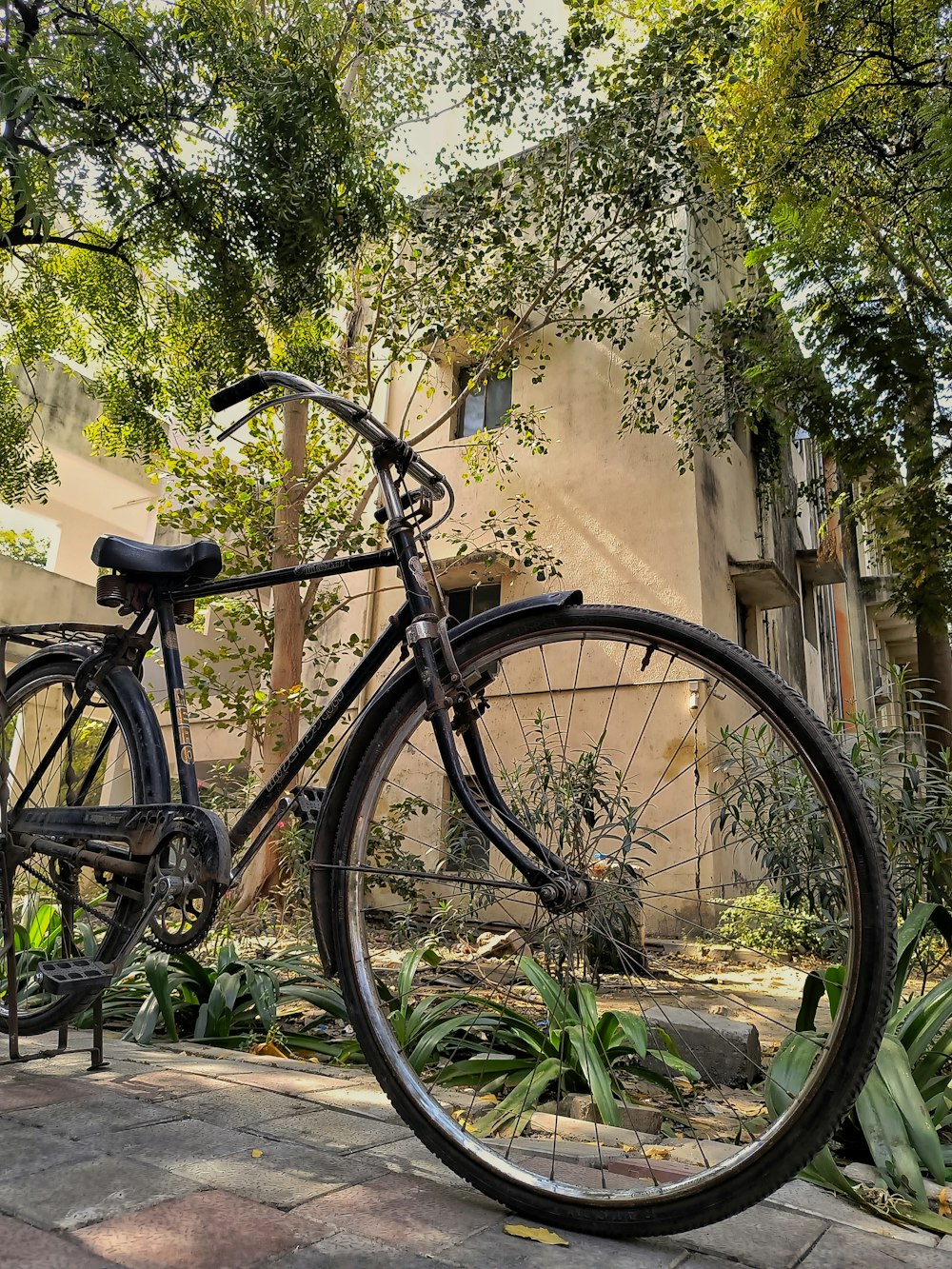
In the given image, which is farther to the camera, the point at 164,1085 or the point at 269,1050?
the point at 269,1050

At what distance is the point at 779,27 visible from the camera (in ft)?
17.3

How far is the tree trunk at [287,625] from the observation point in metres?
6.23

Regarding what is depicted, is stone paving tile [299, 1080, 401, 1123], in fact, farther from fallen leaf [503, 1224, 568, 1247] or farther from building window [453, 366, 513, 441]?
building window [453, 366, 513, 441]

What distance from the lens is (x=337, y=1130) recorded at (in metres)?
1.69

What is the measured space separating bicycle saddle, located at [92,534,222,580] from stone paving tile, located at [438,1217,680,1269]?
1446mm

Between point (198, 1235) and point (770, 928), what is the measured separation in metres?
2.15

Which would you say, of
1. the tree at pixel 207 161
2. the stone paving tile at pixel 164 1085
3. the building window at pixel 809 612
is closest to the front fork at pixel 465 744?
the stone paving tile at pixel 164 1085

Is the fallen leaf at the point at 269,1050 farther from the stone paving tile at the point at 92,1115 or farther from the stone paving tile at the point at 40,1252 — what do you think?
the stone paving tile at the point at 40,1252

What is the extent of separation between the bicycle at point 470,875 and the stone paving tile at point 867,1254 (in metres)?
0.17

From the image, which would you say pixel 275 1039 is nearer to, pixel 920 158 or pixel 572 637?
pixel 572 637

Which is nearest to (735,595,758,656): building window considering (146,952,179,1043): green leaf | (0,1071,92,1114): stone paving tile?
(146,952,179,1043): green leaf

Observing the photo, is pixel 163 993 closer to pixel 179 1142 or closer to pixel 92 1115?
pixel 92 1115

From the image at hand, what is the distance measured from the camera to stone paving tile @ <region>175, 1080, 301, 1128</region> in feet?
5.63

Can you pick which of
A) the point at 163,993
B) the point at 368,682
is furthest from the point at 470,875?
the point at 163,993
